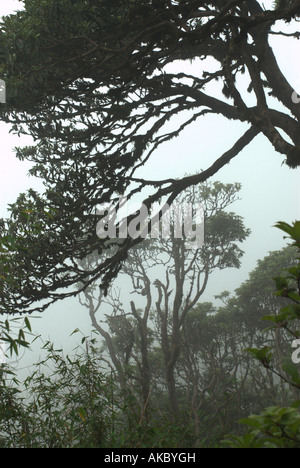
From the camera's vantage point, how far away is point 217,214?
19.7 meters

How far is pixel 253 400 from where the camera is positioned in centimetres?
1797

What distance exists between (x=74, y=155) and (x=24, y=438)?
451 cm

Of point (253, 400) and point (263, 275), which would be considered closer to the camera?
point (253, 400)

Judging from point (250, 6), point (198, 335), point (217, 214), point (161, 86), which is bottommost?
point (198, 335)

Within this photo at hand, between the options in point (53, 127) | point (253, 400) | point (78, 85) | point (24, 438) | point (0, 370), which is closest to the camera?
point (24, 438)

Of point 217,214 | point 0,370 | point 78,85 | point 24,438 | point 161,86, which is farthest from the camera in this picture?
point 217,214

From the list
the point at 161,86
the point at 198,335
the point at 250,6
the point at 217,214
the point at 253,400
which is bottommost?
the point at 253,400

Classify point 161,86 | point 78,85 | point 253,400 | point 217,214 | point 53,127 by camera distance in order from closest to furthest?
point 78,85 → point 161,86 → point 53,127 → point 253,400 → point 217,214

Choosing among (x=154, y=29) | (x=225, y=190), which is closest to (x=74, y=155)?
(x=154, y=29)

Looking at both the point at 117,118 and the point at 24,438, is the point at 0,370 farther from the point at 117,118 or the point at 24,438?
the point at 117,118

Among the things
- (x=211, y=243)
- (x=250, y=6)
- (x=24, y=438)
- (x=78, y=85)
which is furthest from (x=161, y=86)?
(x=211, y=243)

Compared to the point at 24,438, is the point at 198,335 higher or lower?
higher

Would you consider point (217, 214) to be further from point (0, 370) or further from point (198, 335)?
point (0, 370)

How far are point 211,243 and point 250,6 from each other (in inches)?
541
